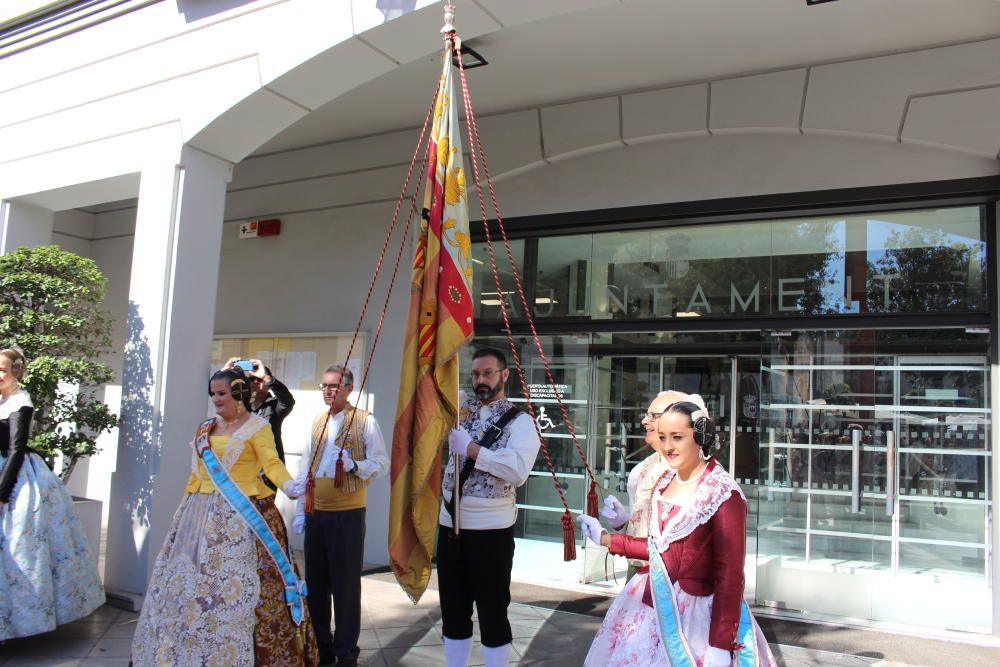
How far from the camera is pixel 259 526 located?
12.4 feet

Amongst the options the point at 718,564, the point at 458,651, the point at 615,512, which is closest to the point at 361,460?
the point at 458,651

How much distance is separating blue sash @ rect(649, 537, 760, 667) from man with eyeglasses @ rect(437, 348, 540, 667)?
2.98ft

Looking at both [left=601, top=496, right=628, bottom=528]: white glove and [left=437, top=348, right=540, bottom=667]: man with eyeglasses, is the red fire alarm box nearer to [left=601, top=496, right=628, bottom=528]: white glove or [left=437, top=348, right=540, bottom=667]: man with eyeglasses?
[left=437, top=348, right=540, bottom=667]: man with eyeglasses

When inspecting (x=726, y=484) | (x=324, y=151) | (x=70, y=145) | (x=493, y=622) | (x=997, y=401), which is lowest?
(x=493, y=622)

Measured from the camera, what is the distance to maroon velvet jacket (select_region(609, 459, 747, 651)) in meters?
2.66

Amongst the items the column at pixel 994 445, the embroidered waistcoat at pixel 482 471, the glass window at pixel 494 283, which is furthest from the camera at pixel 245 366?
the column at pixel 994 445

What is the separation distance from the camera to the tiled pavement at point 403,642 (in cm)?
444

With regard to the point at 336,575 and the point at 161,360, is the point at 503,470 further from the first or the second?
the point at 161,360

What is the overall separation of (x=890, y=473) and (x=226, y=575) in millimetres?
4640

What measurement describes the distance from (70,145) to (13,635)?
13.1 feet

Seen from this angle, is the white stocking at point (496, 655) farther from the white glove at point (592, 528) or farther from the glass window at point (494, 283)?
the glass window at point (494, 283)

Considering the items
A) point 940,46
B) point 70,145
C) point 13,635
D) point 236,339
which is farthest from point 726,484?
point 236,339

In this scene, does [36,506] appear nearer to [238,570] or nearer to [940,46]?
[238,570]

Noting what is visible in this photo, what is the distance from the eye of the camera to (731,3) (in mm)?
5172
